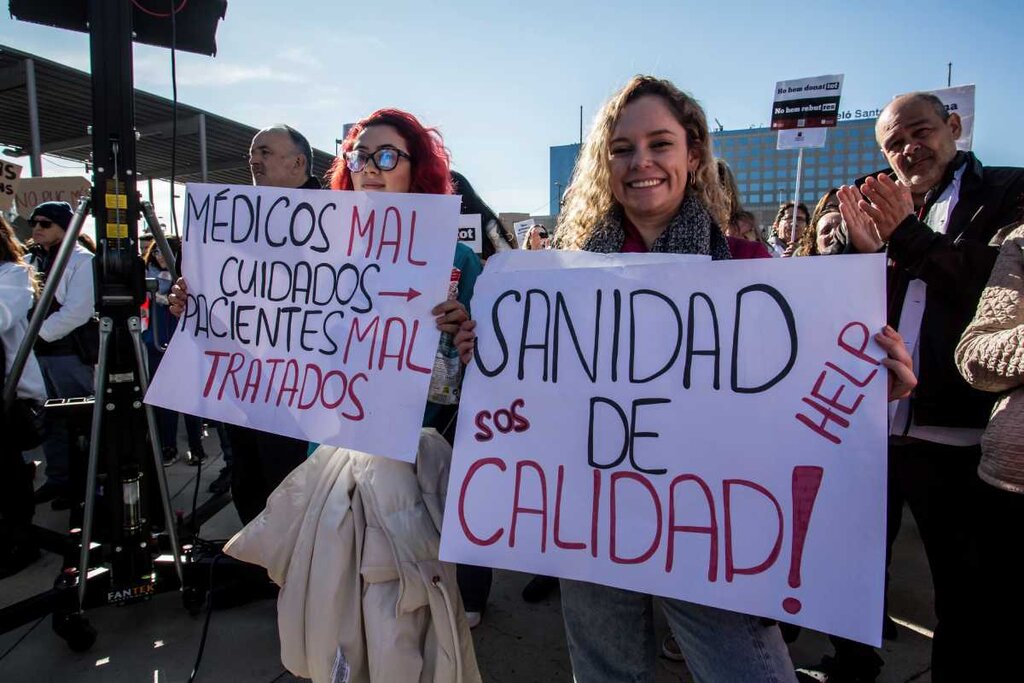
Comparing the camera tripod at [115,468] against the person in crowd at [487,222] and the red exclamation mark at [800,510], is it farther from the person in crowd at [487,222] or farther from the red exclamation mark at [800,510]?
the red exclamation mark at [800,510]

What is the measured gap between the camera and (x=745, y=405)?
1.09 m

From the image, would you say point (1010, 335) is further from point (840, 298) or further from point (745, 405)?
point (745, 405)

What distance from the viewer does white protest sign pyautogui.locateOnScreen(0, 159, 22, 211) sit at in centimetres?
498

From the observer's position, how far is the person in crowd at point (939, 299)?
144cm

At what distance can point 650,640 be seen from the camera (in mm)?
1235

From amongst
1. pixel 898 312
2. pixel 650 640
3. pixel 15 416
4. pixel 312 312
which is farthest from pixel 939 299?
pixel 15 416

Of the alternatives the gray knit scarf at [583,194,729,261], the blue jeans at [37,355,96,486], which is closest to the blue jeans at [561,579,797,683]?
the gray knit scarf at [583,194,729,261]

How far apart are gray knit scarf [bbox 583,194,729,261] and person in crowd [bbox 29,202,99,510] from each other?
10.3 ft

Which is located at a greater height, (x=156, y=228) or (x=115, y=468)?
(x=156, y=228)

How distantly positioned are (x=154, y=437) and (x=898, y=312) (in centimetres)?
250

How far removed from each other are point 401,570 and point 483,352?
20.3 inches

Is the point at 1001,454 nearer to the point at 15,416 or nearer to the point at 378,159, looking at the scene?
the point at 378,159

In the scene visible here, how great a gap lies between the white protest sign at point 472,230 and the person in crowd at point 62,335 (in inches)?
81.7

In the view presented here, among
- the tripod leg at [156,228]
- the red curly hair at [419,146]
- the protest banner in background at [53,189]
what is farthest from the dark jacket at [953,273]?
the protest banner in background at [53,189]
